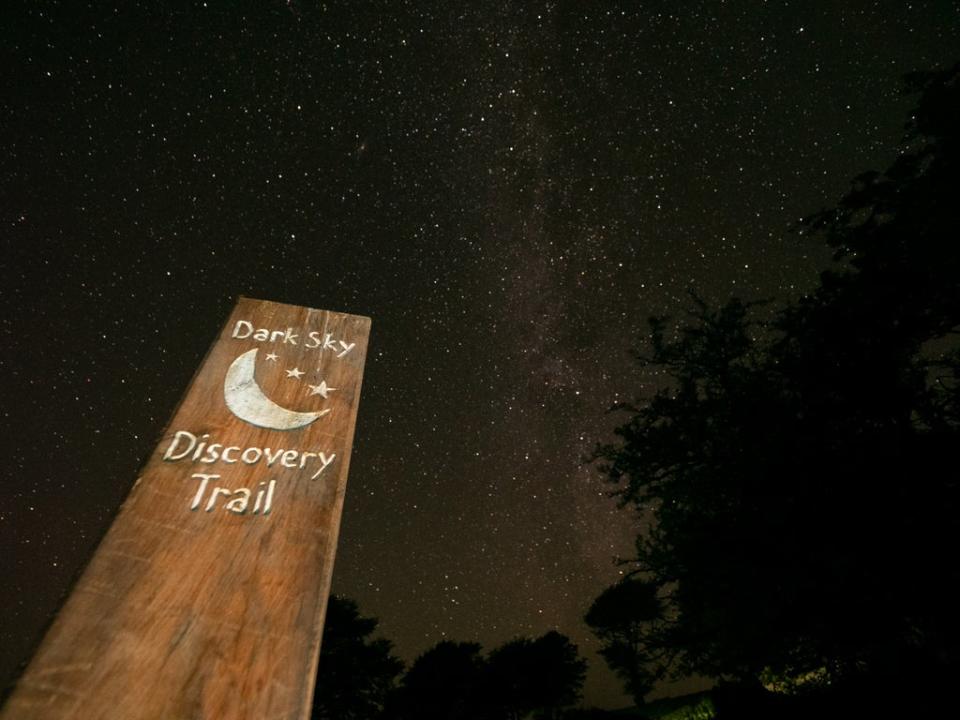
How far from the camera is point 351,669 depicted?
25.3 metres

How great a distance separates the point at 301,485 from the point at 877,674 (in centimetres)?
967

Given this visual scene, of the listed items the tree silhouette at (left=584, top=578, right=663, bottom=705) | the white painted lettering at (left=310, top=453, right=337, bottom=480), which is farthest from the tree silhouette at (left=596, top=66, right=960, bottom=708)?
the tree silhouette at (left=584, top=578, right=663, bottom=705)

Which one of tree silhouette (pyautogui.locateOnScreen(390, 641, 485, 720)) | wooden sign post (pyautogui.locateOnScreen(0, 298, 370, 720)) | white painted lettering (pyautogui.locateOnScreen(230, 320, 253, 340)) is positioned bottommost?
wooden sign post (pyautogui.locateOnScreen(0, 298, 370, 720))

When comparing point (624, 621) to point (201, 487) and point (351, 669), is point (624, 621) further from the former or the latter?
point (201, 487)

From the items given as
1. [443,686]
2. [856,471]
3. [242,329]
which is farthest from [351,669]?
[242,329]

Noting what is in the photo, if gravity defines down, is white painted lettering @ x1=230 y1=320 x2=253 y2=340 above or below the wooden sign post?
above

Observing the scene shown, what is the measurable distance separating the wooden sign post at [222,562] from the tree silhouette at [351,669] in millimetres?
25635

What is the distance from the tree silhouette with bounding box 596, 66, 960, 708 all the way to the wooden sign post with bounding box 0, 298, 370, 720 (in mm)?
8310

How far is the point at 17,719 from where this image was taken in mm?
1322

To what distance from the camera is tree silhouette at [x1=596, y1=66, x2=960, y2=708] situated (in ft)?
22.7

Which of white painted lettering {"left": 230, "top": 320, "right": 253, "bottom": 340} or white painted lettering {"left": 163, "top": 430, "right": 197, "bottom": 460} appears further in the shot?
white painted lettering {"left": 230, "top": 320, "right": 253, "bottom": 340}

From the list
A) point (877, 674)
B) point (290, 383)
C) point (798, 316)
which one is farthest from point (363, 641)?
point (290, 383)

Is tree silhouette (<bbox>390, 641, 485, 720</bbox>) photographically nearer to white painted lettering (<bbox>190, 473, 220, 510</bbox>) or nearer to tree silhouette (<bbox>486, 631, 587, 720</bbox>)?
tree silhouette (<bbox>486, 631, 587, 720</bbox>)

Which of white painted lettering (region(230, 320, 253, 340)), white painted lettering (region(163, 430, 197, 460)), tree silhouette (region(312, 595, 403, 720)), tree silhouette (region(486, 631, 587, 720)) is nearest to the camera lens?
white painted lettering (region(163, 430, 197, 460))
